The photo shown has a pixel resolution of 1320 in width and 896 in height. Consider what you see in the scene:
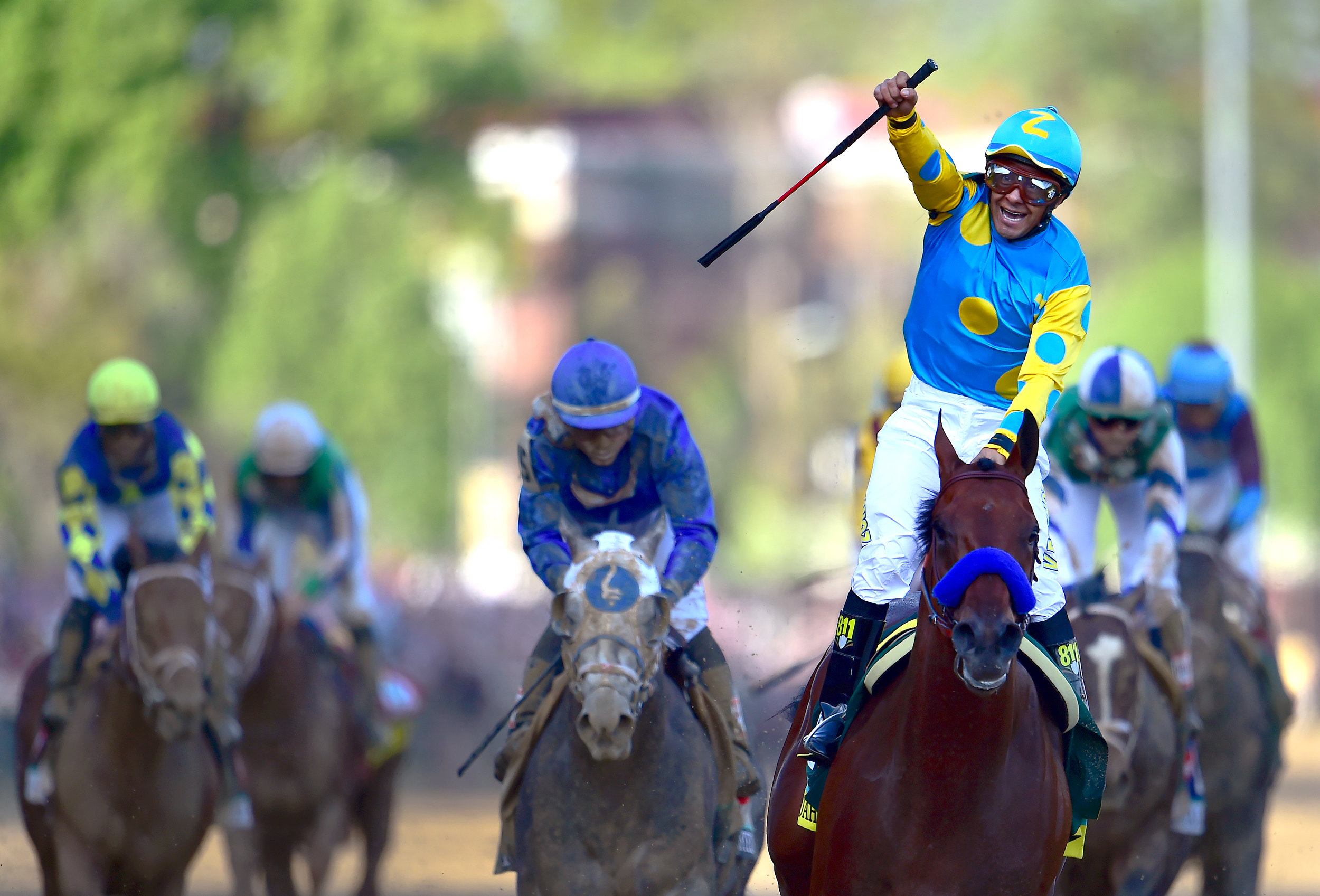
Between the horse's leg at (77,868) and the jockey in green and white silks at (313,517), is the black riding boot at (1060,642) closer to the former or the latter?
the horse's leg at (77,868)

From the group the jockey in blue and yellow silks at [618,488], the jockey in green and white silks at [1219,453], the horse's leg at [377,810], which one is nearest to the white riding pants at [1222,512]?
the jockey in green and white silks at [1219,453]

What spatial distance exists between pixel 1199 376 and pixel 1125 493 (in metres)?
1.55

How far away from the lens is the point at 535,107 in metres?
37.3

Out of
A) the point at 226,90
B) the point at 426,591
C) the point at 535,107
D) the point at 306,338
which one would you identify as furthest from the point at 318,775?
the point at 535,107

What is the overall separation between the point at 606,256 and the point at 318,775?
131 feet

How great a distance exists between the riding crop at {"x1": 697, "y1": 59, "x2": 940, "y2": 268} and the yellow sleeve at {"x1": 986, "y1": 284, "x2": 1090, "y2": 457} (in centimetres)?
75

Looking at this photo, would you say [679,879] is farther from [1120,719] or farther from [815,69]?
[815,69]

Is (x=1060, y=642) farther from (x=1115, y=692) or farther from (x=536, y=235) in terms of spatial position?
(x=536, y=235)

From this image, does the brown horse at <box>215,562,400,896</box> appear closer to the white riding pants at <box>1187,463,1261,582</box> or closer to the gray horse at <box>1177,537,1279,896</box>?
the gray horse at <box>1177,537,1279,896</box>

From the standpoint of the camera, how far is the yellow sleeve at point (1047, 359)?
17.1ft

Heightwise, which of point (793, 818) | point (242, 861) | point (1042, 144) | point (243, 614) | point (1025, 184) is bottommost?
point (242, 861)

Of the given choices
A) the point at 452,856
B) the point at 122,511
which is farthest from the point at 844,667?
the point at 452,856

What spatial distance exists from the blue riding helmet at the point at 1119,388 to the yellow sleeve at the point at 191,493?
421cm

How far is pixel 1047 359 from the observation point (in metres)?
5.40
